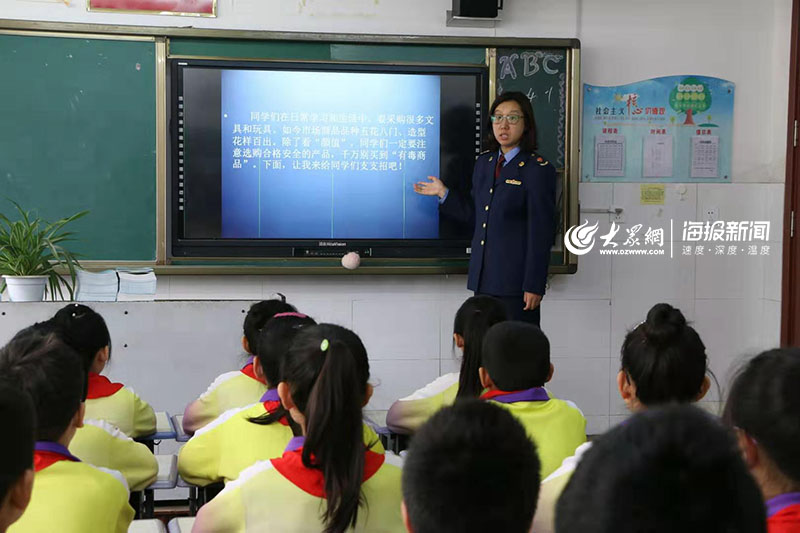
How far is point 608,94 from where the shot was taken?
4.93 meters

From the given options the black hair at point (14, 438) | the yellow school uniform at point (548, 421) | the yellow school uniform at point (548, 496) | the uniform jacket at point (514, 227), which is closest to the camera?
the black hair at point (14, 438)

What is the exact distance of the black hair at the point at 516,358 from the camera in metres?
2.44

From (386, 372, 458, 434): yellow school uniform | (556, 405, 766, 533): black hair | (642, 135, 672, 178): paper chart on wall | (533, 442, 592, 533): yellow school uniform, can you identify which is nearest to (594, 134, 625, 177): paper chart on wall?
(642, 135, 672, 178): paper chart on wall

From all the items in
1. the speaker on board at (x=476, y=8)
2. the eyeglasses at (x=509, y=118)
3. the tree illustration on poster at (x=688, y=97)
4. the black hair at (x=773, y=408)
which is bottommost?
the black hair at (x=773, y=408)

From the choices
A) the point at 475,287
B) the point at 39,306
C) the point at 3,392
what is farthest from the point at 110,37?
the point at 3,392

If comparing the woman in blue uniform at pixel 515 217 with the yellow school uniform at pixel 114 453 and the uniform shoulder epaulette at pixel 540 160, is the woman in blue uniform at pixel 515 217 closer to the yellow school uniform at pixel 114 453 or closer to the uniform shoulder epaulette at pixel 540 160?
the uniform shoulder epaulette at pixel 540 160

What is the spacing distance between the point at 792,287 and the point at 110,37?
3.78 meters

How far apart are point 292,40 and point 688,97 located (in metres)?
2.14

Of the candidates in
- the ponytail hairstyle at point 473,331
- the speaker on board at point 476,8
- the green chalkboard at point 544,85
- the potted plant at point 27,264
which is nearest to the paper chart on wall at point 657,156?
the green chalkboard at point 544,85

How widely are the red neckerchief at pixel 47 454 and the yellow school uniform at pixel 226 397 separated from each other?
116cm

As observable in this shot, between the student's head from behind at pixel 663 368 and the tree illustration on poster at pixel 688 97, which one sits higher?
the tree illustration on poster at pixel 688 97

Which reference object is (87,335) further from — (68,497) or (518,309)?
(518,309)

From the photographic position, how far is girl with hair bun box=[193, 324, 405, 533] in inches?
64.9
